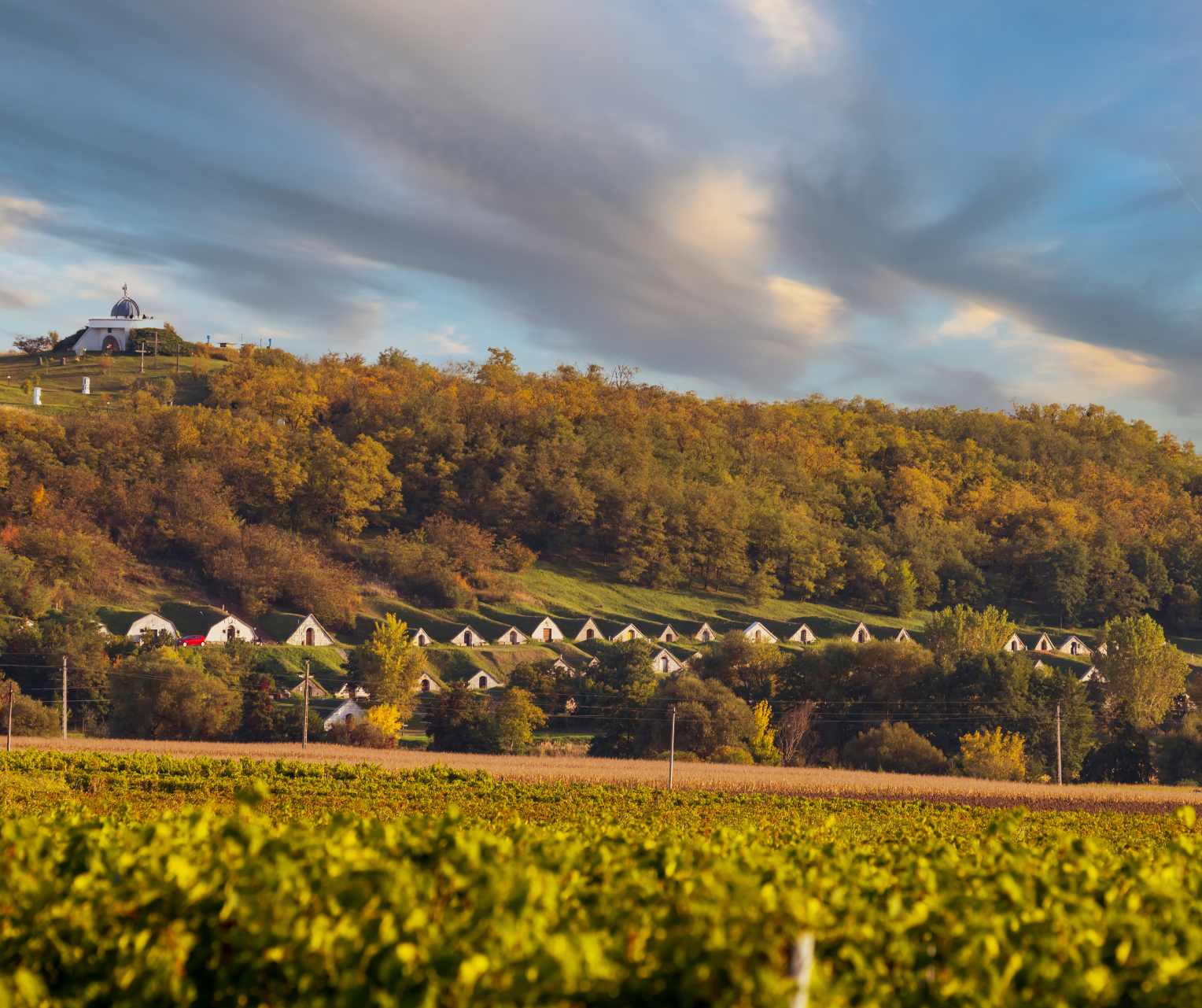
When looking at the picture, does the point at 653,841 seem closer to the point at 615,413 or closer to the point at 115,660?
the point at 115,660

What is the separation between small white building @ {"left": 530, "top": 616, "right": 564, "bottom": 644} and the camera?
10306cm

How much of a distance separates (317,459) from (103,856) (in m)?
120

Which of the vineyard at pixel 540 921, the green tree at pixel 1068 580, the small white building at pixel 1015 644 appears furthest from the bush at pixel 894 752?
the green tree at pixel 1068 580

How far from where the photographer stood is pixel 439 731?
6394 centimetres

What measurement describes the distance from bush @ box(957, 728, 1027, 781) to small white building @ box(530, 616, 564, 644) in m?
45.4

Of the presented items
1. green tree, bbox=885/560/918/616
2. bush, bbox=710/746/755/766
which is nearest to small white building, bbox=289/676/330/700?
bush, bbox=710/746/755/766

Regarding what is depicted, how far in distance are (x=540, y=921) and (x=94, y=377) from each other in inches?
6339

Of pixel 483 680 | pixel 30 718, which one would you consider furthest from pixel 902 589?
pixel 30 718

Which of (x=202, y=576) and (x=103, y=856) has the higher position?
(x=202, y=576)

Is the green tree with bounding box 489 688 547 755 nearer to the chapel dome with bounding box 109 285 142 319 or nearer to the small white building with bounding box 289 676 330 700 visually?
the small white building with bounding box 289 676 330 700

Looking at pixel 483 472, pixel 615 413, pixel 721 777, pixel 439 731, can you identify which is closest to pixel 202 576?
pixel 483 472

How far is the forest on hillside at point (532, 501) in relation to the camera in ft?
359

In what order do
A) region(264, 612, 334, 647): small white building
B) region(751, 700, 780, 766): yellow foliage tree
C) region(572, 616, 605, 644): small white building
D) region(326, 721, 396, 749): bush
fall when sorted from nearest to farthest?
1. region(326, 721, 396, 749): bush
2. region(751, 700, 780, 766): yellow foliage tree
3. region(264, 612, 334, 647): small white building
4. region(572, 616, 605, 644): small white building

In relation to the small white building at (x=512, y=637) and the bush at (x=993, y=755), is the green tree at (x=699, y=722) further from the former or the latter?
the small white building at (x=512, y=637)
